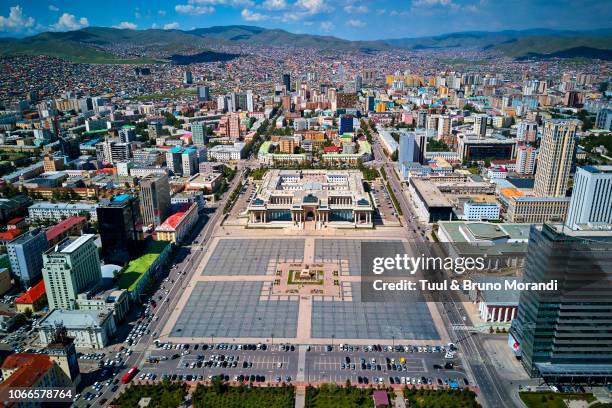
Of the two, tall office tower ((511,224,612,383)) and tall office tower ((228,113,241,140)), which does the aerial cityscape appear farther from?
tall office tower ((228,113,241,140))

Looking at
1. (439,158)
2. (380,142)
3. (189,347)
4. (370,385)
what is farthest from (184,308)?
(380,142)

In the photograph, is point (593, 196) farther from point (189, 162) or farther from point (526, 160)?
point (189, 162)

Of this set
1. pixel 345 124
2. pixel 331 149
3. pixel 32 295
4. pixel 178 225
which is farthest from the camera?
pixel 345 124

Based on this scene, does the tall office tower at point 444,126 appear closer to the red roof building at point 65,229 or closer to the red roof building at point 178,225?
the red roof building at point 178,225

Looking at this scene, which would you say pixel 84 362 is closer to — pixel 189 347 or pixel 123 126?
pixel 189 347

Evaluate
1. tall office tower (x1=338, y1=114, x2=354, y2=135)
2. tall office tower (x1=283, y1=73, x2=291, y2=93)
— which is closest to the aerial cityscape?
tall office tower (x1=338, y1=114, x2=354, y2=135)

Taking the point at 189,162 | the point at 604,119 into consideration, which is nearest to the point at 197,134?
the point at 189,162
